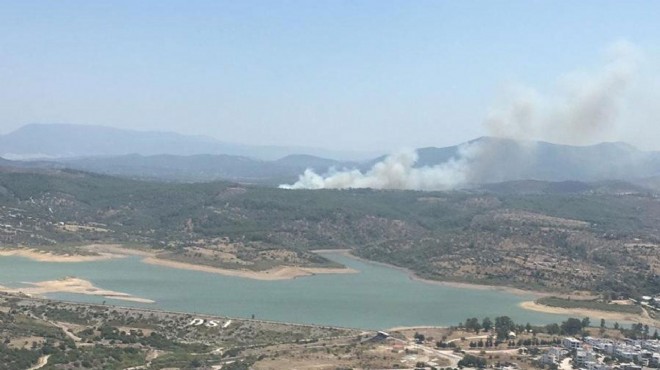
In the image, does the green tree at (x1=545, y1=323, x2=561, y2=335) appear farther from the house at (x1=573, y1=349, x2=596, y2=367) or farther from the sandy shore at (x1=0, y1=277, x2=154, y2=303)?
the sandy shore at (x1=0, y1=277, x2=154, y2=303)

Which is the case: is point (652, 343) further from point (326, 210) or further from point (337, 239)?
point (326, 210)

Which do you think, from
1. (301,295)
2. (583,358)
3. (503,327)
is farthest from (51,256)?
(583,358)

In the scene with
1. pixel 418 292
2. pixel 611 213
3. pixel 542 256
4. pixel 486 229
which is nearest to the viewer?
pixel 418 292

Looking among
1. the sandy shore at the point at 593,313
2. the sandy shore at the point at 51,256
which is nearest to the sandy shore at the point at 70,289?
the sandy shore at the point at 51,256

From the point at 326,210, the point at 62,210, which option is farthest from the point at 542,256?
the point at 62,210

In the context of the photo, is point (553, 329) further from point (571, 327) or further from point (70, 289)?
point (70, 289)

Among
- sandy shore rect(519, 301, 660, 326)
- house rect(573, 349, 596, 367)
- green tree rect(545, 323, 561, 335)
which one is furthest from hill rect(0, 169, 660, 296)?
house rect(573, 349, 596, 367)
